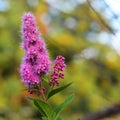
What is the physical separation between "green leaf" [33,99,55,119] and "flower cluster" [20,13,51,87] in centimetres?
4

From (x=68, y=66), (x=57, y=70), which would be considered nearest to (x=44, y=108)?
(x=57, y=70)

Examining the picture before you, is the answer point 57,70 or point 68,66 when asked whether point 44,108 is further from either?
point 68,66

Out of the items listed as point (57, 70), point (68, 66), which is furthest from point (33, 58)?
point (68, 66)

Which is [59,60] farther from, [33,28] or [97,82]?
[97,82]

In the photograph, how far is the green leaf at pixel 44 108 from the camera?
105 centimetres

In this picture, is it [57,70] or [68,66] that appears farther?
[68,66]

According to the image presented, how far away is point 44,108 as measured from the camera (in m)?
1.07

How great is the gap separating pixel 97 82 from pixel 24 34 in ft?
15.2

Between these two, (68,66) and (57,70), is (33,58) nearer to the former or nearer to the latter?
(57,70)

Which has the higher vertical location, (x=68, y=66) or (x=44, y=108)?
(x=68, y=66)

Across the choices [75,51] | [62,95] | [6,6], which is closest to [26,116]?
[62,95]

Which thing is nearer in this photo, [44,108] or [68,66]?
[44,108]

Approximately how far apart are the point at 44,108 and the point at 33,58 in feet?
0.38

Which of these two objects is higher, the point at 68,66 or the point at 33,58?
the point at 68,66
